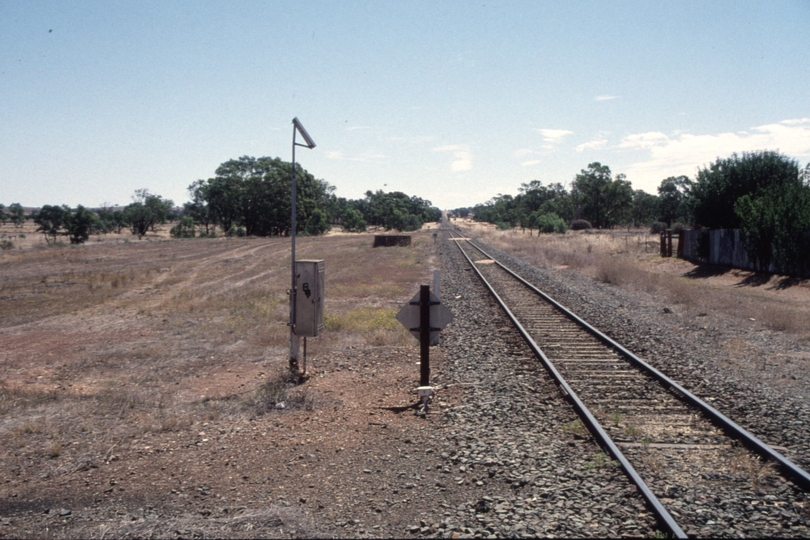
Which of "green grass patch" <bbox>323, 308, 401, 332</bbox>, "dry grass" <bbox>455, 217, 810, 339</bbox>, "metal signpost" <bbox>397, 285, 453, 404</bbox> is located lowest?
"green grass patch" <bbox>323, 308, 401, 332</bbox>

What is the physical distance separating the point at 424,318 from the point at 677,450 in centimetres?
319

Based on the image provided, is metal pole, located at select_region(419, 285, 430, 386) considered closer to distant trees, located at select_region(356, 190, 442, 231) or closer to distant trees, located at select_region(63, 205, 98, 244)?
distant trees, located at select_region(63, 205, 98, 244)

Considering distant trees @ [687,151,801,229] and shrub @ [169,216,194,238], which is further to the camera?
shrub @ [169,216,194,238]

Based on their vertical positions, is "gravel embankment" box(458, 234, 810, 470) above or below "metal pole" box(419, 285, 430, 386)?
below

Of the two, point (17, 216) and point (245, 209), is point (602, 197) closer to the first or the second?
point (245, 209)

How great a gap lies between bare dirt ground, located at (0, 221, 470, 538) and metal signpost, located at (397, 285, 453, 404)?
53 centimetres

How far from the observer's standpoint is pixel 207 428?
6.64 meters

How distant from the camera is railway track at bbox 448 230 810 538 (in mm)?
4539

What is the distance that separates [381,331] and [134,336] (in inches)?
203

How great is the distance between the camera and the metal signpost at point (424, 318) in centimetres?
774

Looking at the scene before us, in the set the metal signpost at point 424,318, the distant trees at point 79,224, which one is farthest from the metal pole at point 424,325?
the distant trees at point 79,224

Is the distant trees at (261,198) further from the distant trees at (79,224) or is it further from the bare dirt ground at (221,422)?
the bare dirt ground at (221,422)

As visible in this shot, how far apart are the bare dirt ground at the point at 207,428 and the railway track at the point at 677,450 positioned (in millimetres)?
1773

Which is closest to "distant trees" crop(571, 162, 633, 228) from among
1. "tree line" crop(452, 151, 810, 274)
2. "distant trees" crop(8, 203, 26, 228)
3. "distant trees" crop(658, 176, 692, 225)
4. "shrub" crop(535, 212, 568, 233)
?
"distant trees" crop(658, 176, 692, 225)
